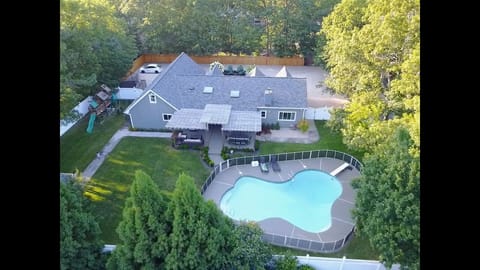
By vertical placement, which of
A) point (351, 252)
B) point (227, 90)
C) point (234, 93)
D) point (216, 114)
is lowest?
point (351, 252)

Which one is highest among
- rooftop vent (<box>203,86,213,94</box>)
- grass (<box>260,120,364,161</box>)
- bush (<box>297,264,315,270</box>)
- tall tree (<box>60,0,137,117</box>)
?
tall tree (<box>60,0,137,117</box>)

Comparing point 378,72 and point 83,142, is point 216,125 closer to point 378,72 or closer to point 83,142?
point 83,142

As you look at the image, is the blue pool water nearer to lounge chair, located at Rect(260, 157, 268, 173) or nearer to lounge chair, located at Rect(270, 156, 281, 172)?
lounge chair, located at Rect(260, 157, 268, 173)

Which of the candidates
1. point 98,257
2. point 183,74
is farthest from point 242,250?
point 183,74

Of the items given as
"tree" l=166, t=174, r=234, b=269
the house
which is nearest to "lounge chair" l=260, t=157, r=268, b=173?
the house

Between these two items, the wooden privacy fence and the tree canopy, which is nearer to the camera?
the tree canopy

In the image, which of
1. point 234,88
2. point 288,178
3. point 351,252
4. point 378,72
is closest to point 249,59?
point 234,88

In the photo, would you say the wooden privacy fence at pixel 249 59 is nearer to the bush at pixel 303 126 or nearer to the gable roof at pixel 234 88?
the gable roof at pixel 234 88

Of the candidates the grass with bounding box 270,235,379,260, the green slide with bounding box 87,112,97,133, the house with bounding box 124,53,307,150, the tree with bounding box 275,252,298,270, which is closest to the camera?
the tree with bounding box 275,252,298,270
